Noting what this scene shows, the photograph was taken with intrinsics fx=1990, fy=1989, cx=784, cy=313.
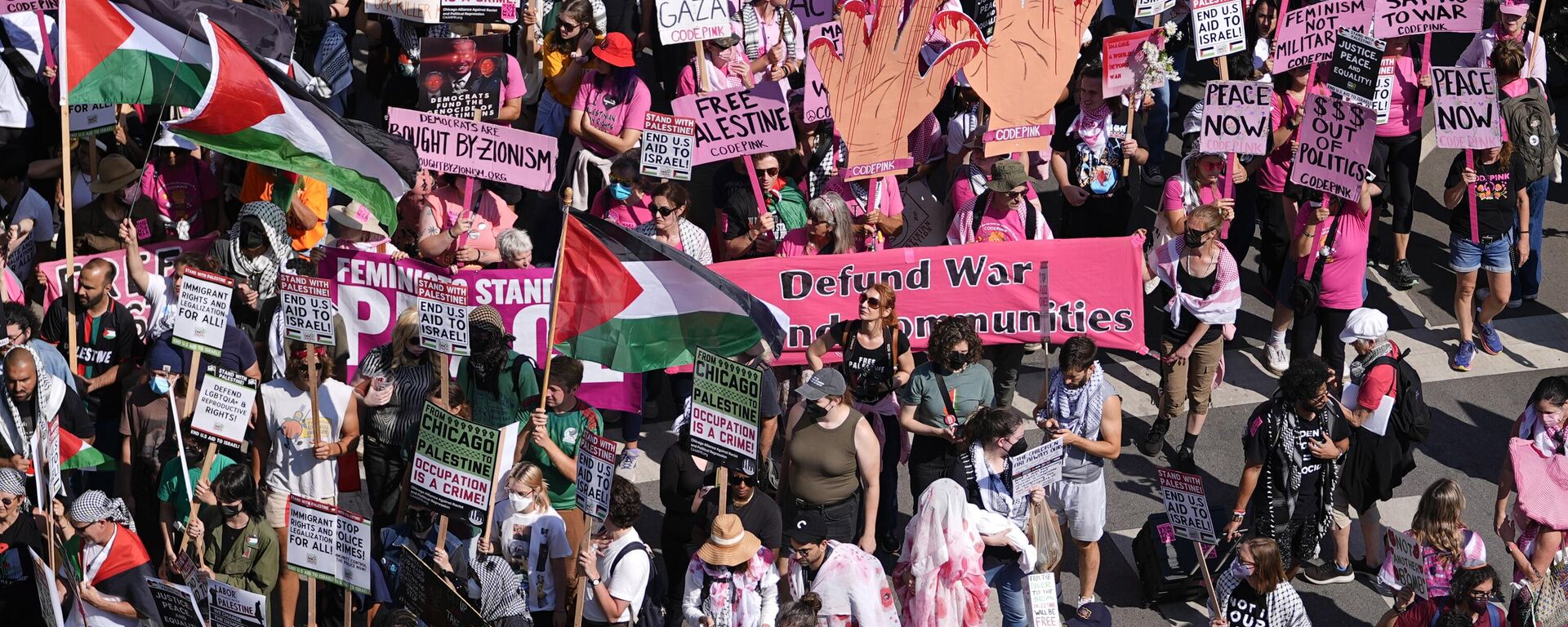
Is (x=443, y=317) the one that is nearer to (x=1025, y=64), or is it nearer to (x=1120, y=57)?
(x=1025, y=64)

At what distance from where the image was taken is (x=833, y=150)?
1257cm

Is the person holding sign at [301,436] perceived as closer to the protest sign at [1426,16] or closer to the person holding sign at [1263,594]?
the person holding sign at [1263,594]

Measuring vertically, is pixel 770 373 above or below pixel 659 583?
above

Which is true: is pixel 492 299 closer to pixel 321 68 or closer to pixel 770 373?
pixel 770 373

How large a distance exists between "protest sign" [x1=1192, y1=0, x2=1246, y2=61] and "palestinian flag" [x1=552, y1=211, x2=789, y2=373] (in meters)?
4.46

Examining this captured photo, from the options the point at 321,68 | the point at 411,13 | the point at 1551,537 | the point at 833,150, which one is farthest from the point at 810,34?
the point at 1551,537

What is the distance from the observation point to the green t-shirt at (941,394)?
10195 mm

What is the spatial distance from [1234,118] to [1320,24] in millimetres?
Result: 1046

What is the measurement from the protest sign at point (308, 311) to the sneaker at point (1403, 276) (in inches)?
292

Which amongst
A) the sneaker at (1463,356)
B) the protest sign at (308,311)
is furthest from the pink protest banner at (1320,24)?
the protest sign at (308,311)

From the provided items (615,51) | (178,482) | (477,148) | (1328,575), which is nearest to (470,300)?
(477,148)

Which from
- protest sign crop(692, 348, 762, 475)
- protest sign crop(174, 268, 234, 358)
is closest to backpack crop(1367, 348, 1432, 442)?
protest sign crop(692, 348, 762, 475)

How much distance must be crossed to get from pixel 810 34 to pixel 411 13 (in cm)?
258

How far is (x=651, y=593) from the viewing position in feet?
30.9
